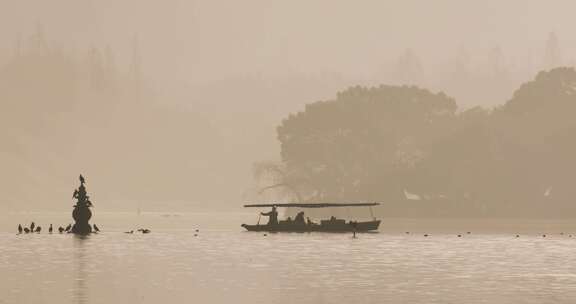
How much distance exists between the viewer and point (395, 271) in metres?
81.6

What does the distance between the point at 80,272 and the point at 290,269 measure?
12824 millimetres

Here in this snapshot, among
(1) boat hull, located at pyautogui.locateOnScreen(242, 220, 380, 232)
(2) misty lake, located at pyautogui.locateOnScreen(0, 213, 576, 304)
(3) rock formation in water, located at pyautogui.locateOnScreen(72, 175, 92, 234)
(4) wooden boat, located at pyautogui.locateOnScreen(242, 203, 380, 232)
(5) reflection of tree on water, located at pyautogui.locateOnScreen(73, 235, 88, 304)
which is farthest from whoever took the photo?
(4) wooden boat, located at pyautogui.locateOnScreen(242, 203, 380, 232)

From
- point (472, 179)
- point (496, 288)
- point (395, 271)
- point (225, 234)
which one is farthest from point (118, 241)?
point (472, 179)

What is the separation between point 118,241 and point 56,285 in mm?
56770

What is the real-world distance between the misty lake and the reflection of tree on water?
0.06 m

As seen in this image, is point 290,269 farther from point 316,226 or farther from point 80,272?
point 316,226

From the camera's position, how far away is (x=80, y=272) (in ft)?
265

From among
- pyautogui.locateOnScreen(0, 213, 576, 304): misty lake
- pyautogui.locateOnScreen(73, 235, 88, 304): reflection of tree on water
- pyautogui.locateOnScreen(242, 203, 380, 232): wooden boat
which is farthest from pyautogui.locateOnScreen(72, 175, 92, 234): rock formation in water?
pyautogui.locateOnScreen(242, 203, 380, 232): wooden boat

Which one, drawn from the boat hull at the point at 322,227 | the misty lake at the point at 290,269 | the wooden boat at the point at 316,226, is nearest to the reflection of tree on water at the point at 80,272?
the misty lake at the point at 290,269

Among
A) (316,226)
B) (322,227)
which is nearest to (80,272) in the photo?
(322,227)

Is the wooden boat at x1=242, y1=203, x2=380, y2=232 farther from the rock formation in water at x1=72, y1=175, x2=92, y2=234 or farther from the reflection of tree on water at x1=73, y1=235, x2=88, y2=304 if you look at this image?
the reflection of tree on water at x1=73, y1=235, x2=88, y2=304

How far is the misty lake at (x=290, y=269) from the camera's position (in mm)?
64562

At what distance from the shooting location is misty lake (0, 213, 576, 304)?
212 ft

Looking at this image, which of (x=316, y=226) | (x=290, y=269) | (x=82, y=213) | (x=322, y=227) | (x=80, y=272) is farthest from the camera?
(x=316, y=226)
